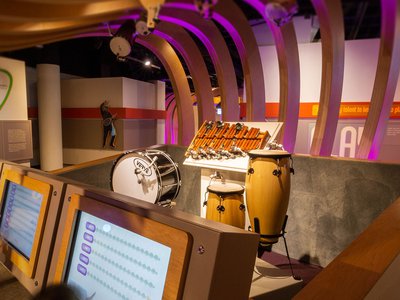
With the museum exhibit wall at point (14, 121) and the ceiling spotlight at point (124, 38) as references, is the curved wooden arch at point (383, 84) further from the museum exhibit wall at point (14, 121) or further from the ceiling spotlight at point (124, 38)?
the museum exhibit wall at point (14, 121)

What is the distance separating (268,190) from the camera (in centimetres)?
236

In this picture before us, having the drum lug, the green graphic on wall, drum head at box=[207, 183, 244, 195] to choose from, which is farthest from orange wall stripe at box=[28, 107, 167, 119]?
the drum lug

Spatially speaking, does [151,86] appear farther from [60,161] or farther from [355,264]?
[355,264]

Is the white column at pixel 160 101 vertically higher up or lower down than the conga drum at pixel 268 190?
higher up

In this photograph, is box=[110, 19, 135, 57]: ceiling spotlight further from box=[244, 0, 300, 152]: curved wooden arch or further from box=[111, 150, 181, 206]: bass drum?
box=[244, 0, 300, 152]: curved wooden arch

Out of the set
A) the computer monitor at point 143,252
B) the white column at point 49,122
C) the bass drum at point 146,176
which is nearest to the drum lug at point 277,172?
the bass drum at point 146,176

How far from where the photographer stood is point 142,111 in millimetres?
9109

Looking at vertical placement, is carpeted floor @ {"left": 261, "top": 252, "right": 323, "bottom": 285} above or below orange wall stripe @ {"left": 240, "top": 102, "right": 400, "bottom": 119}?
below

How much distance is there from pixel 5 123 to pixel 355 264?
530 centimetres

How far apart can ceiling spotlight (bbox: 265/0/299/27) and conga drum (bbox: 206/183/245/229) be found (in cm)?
213

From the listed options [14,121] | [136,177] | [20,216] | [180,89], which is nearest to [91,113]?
[14,121]

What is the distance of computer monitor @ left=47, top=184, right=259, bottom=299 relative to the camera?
0.62 meters

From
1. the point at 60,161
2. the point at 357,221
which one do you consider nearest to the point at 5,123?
the point at 60,161

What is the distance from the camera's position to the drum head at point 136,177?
255cm
